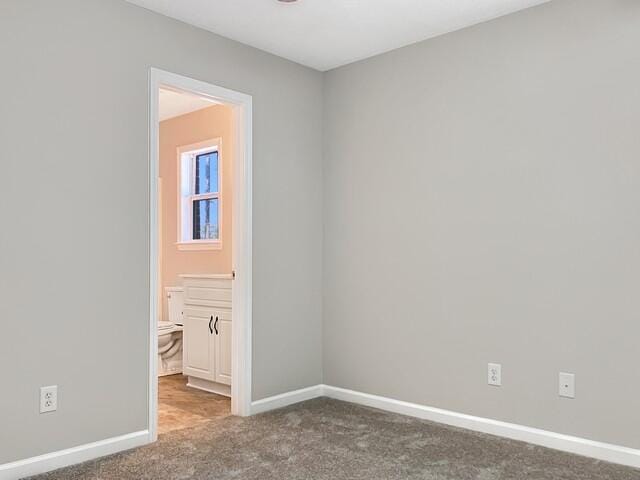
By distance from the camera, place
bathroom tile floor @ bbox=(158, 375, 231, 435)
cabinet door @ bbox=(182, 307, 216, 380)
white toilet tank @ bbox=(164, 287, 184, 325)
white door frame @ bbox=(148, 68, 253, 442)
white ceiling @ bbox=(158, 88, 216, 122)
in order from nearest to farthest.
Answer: bathroom tile floor @ bbox=(158, 375, 231, 435) < white door frame @ bbox=(148, 68, 253, 442) < cabinet door @ bbox=(182, 307, 216, 380) < white ceiling @ bbox=(158, 88, 216, 122) < white toilet tank @ bbox=(164, 287, 184, 325)

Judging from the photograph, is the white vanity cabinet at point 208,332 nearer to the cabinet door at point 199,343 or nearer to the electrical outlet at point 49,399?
the cabinet door at point 199,343

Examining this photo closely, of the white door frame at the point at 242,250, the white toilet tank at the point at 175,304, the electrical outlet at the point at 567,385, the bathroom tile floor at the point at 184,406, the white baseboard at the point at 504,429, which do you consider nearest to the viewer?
the white baseboard at the point at 504,429

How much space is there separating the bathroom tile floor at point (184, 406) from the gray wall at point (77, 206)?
0.50m

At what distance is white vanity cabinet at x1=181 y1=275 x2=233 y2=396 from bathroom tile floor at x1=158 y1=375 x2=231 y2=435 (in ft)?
0.40

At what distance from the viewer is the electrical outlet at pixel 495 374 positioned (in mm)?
3232

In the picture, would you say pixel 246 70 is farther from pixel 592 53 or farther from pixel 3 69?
pixel 592 53

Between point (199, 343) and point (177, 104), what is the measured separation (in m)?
2.22

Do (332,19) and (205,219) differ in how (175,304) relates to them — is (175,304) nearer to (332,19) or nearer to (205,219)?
(205,219)

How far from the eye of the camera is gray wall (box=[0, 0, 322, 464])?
102 inches

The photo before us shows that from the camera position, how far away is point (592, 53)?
9.52 feet

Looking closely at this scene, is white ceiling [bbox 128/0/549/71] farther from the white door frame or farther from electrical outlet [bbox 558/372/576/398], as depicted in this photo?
electrical outlet [bbox 558/372/576/398]

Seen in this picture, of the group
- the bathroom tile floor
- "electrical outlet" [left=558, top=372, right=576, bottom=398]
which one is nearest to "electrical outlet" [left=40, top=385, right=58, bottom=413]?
the bathroom tile floor

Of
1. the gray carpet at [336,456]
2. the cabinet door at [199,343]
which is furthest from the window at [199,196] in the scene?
the gray carpet at [336,456]

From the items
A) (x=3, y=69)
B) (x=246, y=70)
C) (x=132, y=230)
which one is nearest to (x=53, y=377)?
(x=132, y=230)
